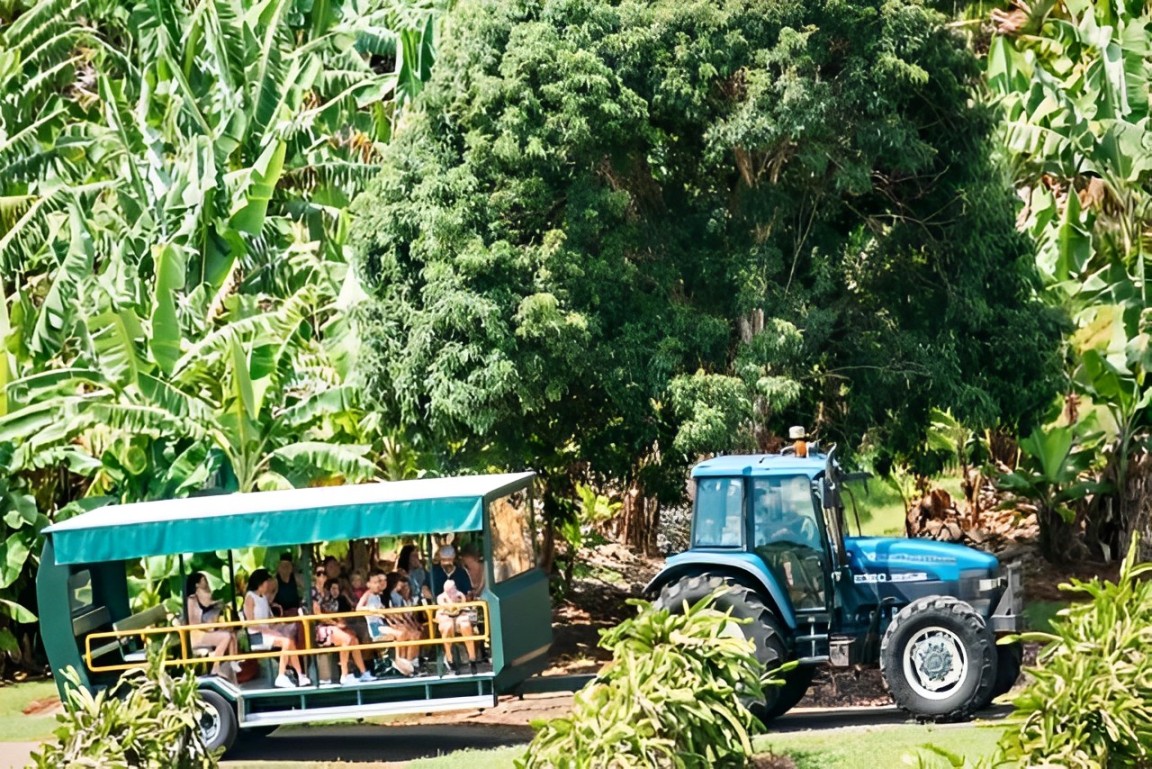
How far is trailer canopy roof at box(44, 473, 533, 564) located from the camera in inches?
527

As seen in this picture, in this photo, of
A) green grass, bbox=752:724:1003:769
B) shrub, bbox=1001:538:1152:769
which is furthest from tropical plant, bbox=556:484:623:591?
shrub, bbox=1001:538:1152:769

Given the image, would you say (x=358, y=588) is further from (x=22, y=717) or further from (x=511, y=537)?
(x=22, y=717)

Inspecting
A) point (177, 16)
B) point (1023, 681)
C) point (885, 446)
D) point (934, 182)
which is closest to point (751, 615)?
point (1023, 681)

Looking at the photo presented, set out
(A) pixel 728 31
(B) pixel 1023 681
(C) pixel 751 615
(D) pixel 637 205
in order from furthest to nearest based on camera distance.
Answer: (D) pixel 637 205, (A) pixel 728 31, (B) pixel 1023 681, (C) pixel 751 615

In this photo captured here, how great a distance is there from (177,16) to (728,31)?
9.54 m

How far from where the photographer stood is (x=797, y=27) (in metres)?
17.8

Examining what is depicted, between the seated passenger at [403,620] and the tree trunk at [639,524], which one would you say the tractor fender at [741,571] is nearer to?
the seated passenger at [403,620]

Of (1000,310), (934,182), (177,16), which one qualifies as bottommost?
(1000,310)

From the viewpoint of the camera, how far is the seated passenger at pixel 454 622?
1366 cm

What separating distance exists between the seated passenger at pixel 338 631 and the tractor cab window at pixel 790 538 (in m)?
3.63

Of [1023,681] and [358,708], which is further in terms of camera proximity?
[1023,681]

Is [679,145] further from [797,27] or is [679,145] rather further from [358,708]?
[358,708]

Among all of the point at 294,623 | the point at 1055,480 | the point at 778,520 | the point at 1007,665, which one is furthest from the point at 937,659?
the point at 1055,480

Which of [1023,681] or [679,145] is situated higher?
[679,145]
